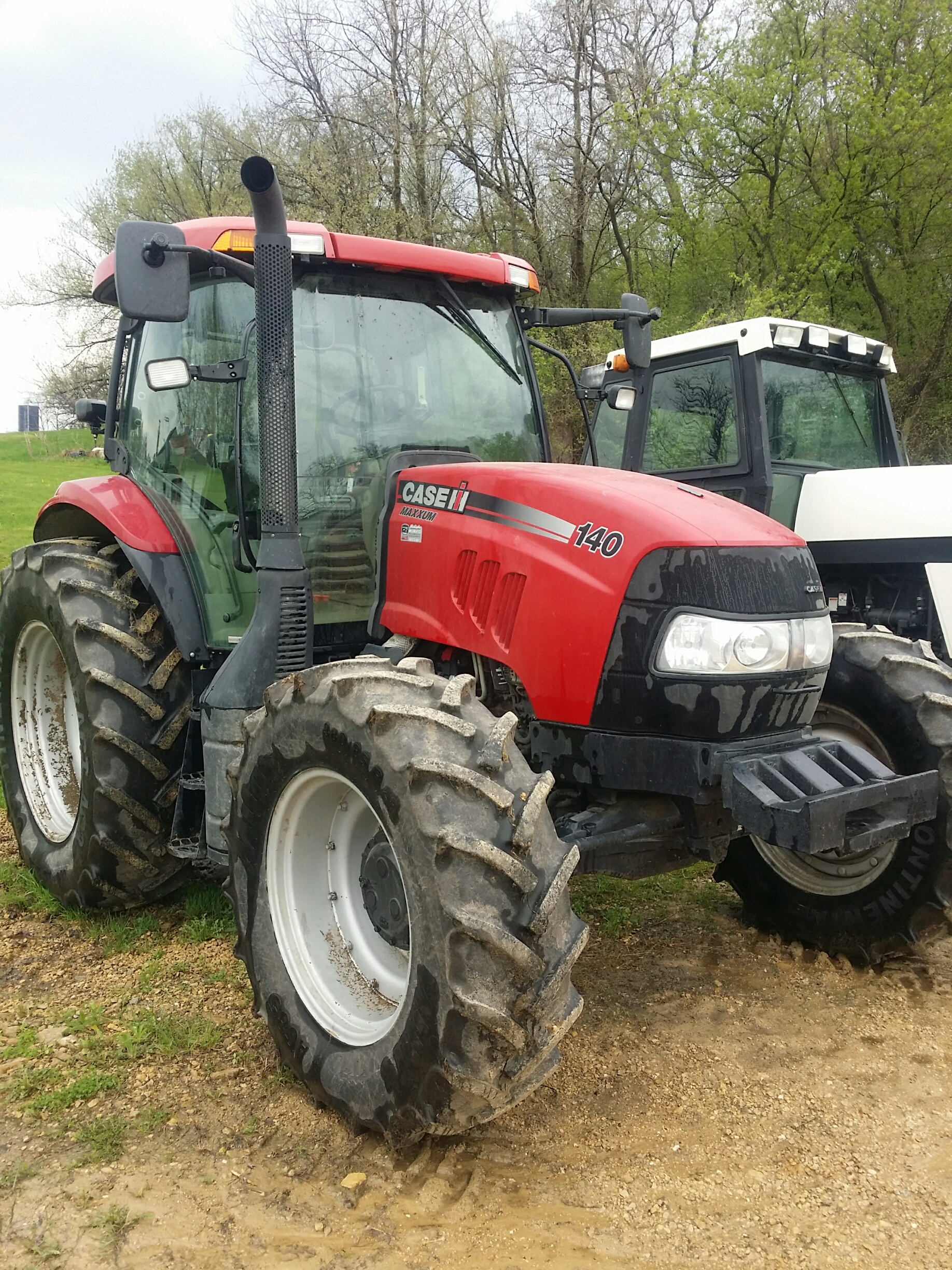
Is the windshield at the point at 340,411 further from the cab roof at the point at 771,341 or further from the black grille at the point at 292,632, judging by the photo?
the cab roof at the point at 771,341

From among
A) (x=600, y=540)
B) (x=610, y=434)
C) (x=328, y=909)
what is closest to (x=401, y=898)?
(x=328, y=909)

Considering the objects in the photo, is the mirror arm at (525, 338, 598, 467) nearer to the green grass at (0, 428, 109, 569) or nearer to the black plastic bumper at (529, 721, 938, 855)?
the black plastic bumper at (529, 721, 938, 855)

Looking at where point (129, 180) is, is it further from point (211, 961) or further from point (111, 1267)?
point (111, 1267)

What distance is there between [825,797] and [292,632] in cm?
158

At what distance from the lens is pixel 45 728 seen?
4273 millimetres

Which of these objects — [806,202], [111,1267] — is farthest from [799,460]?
[806,202]

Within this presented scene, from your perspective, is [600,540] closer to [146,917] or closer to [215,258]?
[215,258]

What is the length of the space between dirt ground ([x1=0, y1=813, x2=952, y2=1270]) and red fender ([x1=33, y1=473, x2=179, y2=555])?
4.85ft

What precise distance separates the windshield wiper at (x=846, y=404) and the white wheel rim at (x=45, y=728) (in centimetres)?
476

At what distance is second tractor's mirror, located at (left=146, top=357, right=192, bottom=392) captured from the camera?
3.03m

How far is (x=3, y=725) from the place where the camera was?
14.1ft

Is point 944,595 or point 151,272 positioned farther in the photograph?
point 944,595

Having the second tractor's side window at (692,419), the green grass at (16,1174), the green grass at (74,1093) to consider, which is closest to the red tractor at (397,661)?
the green grass at (74,1093)

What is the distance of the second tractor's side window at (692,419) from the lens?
235 inches
